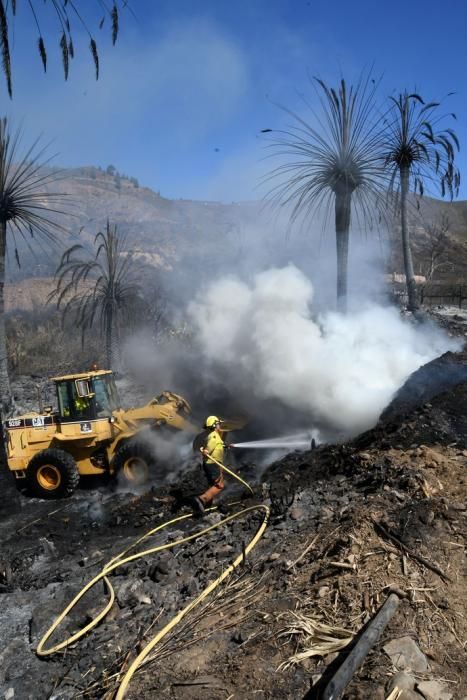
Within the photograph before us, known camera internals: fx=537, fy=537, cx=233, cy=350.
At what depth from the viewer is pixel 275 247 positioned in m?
20.5

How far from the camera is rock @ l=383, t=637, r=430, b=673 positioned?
13.5 ft

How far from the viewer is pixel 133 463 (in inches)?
422

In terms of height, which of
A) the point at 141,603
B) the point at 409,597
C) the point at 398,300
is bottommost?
the point at 141,603

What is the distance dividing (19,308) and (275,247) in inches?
603

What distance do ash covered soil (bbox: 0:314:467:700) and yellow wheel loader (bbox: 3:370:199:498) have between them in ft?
6.60

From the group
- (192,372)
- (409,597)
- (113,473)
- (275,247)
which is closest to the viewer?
(409,597)

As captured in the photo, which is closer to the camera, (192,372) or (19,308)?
(192,372)

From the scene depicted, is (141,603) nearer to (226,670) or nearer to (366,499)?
(226,670)

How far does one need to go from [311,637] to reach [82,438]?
7249mm

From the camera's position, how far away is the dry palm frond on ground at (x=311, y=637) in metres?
4.40

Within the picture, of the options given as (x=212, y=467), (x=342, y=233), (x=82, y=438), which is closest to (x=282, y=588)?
(x=212, y=467)

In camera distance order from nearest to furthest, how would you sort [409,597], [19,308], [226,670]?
1. [226,670]
2. [409,597]
3. [19,308]

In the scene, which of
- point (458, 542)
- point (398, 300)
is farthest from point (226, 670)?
point (398, 300)

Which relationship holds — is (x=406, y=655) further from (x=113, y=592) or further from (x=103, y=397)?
(x=103, y=397)
